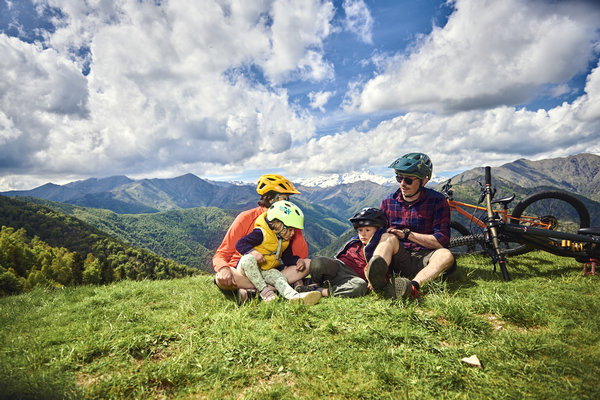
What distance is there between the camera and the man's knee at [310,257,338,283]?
512cm

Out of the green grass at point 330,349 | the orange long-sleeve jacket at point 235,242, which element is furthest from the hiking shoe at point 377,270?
the orange long-sleeve jacket at point 235,242

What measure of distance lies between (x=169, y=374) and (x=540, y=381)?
11.8 ft

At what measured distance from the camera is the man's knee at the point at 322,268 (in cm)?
512

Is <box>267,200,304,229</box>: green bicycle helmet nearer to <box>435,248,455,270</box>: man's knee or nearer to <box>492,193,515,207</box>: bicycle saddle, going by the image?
<box>435,248,455,270</box>: man's knee

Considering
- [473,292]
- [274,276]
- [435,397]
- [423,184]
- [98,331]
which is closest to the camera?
[435,397]

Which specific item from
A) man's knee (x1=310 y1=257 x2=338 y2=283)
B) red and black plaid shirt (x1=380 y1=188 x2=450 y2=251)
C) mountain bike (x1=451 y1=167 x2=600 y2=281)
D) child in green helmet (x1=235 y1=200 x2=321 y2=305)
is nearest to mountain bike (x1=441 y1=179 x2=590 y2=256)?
mountain bike (x1=451 y1=167 x2=600 y2=281)

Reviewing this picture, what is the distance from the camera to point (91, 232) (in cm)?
14088

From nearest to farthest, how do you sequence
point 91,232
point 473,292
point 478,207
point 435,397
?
point 435,397 → point 473,292 → point 478,207 → point 91,232

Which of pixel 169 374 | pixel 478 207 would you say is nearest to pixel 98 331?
pixel 169 374

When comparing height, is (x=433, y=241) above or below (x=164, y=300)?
above

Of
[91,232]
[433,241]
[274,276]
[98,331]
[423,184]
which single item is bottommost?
[91,232]

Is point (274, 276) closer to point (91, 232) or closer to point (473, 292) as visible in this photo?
point (473, 292)

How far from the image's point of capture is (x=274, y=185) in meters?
6.09

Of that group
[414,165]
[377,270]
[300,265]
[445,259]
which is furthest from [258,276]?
[414,165]
